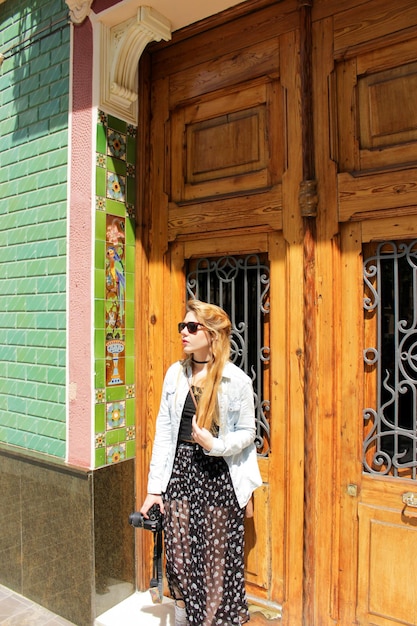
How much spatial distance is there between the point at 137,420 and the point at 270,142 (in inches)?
74.2

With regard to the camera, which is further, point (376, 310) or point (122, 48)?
point (122, 48)

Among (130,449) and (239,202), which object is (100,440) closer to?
(130,449)

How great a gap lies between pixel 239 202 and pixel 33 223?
1487mm

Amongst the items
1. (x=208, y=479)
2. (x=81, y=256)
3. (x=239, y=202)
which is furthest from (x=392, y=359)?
(x=81, y=256)

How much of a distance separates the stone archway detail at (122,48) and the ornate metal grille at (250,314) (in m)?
1.22

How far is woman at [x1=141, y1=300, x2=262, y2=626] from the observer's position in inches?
98.7

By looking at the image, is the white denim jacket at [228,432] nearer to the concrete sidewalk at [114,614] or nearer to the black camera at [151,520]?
the black camera at [151,520]

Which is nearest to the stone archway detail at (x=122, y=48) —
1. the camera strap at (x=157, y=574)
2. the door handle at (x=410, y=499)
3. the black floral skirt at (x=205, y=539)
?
the black floral skirt at (x=205, y=539)

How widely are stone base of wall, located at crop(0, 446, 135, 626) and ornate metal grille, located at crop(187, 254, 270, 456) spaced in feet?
3.24

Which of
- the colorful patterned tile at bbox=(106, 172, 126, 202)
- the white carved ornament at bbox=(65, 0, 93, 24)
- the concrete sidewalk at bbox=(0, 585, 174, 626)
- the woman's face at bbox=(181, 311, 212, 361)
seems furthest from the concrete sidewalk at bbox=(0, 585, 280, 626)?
the white carved ornament at bbox=(65, 0, 93, 24)

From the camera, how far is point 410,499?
236cm

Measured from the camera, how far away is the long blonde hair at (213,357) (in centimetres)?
251

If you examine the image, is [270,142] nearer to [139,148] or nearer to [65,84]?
[139,148]

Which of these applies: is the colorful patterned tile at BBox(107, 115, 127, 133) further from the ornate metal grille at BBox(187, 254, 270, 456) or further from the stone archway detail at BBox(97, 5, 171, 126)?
the ornate metal grille at BBox(187, 254, 270, 456)
